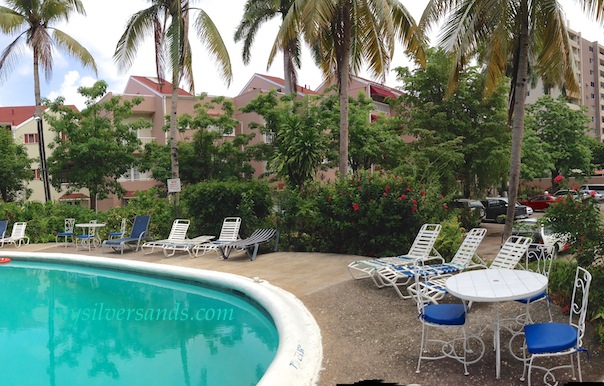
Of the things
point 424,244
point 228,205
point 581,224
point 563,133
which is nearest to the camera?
point 581,224

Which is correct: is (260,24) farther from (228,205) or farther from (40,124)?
(228,205)

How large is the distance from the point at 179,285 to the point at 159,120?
2699cm

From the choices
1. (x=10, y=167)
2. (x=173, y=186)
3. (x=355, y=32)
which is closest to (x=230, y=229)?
(x=173, y=186)

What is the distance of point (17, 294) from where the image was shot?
11.6 meters

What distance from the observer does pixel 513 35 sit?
43.0 ft

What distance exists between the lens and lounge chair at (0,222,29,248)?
18828 millimetres

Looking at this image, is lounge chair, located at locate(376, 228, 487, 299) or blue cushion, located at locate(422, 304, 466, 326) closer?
blue cushion, located at locate(422, 304, 466, 326)

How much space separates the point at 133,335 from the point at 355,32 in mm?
11235

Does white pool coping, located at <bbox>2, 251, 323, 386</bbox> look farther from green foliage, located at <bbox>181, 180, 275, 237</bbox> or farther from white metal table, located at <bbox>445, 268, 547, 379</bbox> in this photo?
green foliage, located at <bbox>181, 180, 275, 237</bbox>

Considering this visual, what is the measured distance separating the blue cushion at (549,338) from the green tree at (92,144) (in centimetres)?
2398

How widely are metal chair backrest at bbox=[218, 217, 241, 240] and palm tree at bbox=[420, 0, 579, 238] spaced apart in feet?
23.2

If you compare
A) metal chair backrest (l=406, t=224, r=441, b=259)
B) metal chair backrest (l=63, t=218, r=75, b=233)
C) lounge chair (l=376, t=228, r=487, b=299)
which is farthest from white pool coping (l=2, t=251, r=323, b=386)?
metal chair backrest (l=63, t=218, r=75, b=233)

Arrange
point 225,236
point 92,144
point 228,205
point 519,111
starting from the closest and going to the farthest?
point 519,111 → point 225,236 → point 228,205 → point 92,144

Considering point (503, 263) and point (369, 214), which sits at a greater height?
point (369, 214)
